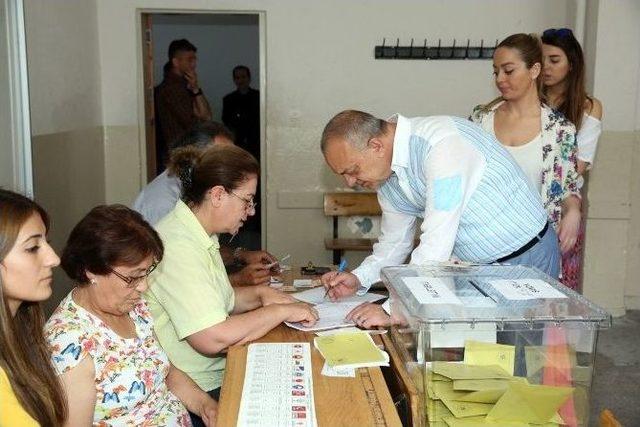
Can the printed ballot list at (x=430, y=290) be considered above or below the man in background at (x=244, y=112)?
below

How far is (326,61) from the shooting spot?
4922 mm

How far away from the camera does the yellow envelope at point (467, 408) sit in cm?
127

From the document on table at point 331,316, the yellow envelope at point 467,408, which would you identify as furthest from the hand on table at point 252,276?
the yellow envelope at point 467,408

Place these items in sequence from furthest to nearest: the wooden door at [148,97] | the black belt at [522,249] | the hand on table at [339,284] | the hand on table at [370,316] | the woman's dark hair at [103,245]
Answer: the wooden door at [148,97], the hand on table at [339,284], the black belt at [522,249], the hand on table at [370,316], the woman's dark hair at [103,245]

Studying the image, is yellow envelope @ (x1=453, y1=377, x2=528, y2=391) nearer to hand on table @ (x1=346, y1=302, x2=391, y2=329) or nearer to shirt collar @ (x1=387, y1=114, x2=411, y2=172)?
hand on table @ (x1=346, y1=302, x2=391, y2=329)

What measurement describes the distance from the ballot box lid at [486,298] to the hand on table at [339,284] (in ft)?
1.72

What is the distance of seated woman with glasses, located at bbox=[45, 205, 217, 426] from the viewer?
4.80 ft

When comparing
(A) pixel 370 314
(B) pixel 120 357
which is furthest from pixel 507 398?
(B) pixel 120 357

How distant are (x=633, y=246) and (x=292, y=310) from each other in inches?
141

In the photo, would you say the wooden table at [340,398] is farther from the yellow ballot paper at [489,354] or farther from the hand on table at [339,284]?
the hand on table at [339,284]

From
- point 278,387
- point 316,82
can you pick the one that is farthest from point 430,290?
point 316,82

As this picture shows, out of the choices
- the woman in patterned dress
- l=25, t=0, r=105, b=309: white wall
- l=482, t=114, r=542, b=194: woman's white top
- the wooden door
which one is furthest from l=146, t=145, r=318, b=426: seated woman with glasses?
the wooden door

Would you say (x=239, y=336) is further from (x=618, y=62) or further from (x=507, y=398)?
(x=618, y=62)

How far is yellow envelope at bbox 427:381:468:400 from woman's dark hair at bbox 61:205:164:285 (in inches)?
29.2
